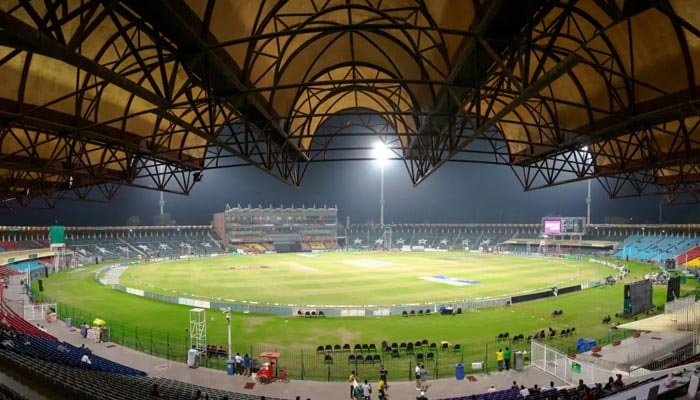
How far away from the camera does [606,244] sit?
90.5 metres

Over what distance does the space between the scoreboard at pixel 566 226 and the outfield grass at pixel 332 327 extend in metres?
39.4

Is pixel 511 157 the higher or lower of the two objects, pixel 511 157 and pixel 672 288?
the higher

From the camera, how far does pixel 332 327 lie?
1205 inches

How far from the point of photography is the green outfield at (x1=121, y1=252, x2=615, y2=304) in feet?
Answer: 139

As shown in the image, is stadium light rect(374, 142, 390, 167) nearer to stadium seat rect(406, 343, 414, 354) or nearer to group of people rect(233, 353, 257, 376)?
stadium seat rect(406, 343, 414, 354)

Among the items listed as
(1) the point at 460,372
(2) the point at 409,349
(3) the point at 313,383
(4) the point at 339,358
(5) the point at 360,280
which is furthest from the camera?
(5) the point at 360,280

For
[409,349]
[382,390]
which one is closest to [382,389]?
[382,390]

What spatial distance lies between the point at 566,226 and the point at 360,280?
164ft

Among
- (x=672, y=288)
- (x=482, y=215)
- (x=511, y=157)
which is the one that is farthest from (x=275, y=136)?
(x=482, y=215)

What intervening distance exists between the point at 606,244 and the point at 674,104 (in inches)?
3625

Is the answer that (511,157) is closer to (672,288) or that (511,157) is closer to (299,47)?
(299,47)

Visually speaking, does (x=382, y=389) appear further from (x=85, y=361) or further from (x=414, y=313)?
(x=414, y=313)

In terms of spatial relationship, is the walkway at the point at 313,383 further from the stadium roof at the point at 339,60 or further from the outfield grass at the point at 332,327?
the stadium roof at the point at 339,60

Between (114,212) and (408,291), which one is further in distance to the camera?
(114,212)
